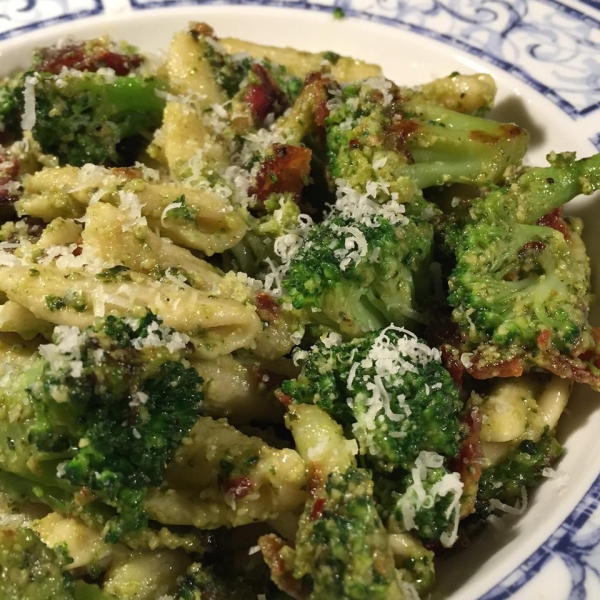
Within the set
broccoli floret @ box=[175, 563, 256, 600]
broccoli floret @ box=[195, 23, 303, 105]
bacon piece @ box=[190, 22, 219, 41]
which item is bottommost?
broccoli floret @ box=[175, 563, 256, 600]

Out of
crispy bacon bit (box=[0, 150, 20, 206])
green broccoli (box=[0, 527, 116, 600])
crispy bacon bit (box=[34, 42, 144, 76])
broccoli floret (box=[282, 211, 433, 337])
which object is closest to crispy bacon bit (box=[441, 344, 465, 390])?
broccoli floret (box=[282, 211, 433, 337])

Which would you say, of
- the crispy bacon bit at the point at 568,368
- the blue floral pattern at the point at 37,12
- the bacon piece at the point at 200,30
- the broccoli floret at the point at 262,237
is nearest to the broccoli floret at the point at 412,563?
the crispy bacon bit at the point at 568,368

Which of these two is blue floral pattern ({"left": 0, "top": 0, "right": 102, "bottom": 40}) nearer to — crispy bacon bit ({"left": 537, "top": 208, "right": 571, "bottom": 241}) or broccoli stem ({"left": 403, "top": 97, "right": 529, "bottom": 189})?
broccoli stem ({"left": 403, "top": 97, "right": 529, "bottom": 189})

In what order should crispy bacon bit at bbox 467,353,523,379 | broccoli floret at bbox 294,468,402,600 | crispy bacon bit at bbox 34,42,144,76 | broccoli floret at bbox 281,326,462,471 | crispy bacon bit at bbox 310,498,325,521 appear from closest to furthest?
1. broccoli floret at bbox 294,468,402,600
2. crispy bacon bit at bbox 310,498,325,521
3. broccoli floret at bbox 281,326,462,471
4. crispy bacon bit at bbox 467,353,523,379
5. crispy bacon bit at bbox 34,42,144,76

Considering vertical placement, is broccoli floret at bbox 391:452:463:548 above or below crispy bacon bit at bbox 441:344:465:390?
below

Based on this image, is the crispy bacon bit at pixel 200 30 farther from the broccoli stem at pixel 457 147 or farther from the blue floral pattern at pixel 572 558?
the blue floral pattern at pixel 572 558

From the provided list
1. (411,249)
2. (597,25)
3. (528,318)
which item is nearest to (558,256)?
(528,318)

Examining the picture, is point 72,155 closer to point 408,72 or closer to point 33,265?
point 33,265
